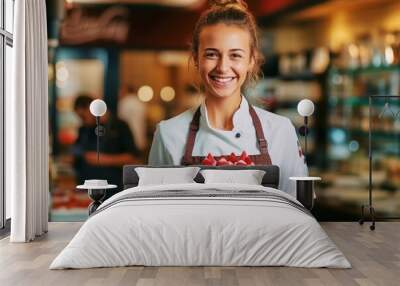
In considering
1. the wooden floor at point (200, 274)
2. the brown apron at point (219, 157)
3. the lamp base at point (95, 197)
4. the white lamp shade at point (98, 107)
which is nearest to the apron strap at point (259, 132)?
the brown apron at point (219, 157)

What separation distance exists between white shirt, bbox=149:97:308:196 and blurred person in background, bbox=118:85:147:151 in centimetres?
17

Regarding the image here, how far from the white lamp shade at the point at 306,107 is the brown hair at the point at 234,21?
2.15 feet

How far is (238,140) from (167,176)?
1063mm

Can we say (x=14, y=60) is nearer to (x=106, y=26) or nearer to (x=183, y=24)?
(x=106, y=26)

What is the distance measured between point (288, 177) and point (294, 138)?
0.47m

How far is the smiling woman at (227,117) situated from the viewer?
776 centimetres

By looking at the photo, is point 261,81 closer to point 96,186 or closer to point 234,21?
point 234,21

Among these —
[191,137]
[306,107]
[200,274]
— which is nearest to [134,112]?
[191,137]

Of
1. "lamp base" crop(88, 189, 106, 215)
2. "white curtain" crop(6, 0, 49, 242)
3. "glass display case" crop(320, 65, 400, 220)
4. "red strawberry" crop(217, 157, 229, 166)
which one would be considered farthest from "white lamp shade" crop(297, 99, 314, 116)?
"white curtain" crop(6, 0, 49, 242)

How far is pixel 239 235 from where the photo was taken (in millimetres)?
5043

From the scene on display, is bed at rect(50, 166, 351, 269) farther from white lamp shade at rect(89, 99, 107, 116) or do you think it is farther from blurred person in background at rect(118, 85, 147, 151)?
blurred person in background at rect(118, 85, 147, 151)

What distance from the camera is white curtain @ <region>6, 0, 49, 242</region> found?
6414 millimetres

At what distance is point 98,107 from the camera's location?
7.58m

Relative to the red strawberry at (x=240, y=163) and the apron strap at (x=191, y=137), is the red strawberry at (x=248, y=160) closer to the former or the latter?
the red strawberry at (x=240, y=163)
